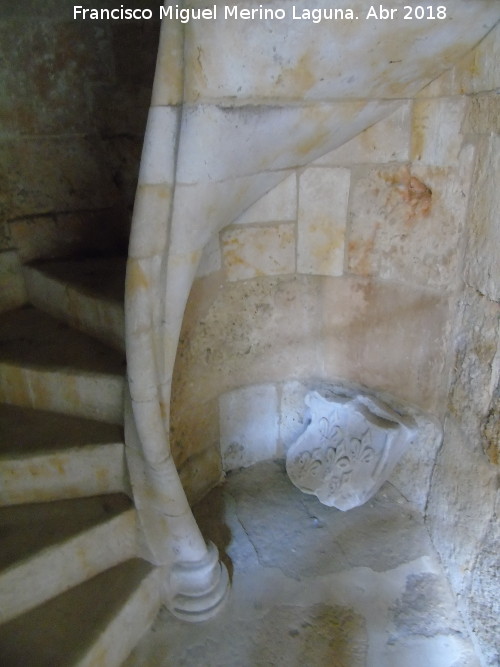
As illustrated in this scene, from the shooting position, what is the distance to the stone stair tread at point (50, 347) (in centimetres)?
182

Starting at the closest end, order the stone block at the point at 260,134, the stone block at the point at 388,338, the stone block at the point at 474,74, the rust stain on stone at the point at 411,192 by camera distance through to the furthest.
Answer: the stone block at the point at 260,134, the stone block at the point at 474,74, the rust stain on stone at the point at 411,192, the stone block at the point at 388,338

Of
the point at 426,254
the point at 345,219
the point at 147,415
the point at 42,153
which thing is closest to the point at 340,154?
the point at 345,219

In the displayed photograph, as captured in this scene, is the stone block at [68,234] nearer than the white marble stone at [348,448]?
No

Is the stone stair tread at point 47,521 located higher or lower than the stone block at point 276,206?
lower

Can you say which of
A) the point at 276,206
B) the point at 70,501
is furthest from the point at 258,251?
the point at 70,501

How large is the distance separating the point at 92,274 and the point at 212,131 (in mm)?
1153

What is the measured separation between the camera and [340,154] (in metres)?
1.84

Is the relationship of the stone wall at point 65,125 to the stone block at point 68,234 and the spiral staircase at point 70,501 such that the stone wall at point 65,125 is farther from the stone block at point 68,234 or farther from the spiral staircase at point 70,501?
the spiral staircase at point 70,501

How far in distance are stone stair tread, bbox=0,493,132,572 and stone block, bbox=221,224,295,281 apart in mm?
945

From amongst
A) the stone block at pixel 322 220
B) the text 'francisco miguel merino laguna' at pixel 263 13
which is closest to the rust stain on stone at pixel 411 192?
the stone block at pixel 322 220

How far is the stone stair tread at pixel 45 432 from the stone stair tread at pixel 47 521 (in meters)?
0.19

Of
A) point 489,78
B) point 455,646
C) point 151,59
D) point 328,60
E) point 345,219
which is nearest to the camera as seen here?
point 328,60

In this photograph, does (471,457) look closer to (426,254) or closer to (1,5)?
(426,254)

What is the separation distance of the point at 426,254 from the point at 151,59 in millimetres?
1602
